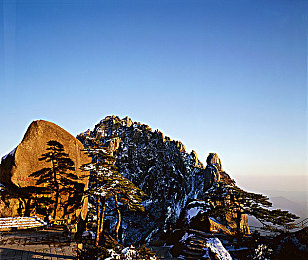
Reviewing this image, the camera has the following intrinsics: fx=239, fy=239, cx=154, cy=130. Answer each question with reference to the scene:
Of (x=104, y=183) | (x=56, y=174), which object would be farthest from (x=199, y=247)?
(x=56, y=174)

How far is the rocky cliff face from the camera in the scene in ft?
254

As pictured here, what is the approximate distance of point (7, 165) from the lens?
16312 millimetres

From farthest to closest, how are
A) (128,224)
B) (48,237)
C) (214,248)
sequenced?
(128,224), (214,248), (48,237)

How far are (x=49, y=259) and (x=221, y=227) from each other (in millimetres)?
20545

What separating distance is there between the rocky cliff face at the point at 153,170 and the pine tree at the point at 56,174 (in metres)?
51.2

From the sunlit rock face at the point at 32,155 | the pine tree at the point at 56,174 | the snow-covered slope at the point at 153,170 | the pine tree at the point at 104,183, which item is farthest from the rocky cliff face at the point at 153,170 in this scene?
the pine tree at the point at 104,183

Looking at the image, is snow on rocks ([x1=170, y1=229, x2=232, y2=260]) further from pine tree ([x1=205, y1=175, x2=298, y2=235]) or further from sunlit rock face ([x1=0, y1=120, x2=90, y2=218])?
sunlit rock face ([x1=0, y1=120, x2=90, y2=218])

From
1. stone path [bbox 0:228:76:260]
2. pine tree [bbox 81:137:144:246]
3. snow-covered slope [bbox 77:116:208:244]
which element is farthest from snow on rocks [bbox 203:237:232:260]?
snow-covered slope [bbox 77:116:208:244]

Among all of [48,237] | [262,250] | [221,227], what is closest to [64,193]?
[48,237]

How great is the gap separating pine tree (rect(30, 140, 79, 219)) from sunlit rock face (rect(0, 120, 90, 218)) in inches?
12.1

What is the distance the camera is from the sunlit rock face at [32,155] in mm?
16156

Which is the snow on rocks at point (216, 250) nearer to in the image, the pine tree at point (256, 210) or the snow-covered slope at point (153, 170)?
the pine tree at point (256, 210)

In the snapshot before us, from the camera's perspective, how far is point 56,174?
18031 millimetres

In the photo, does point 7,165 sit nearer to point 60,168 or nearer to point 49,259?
point 60,168
